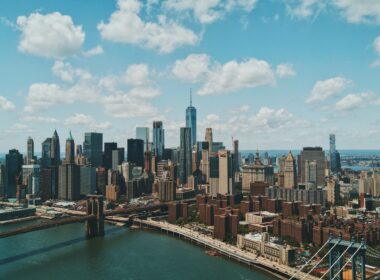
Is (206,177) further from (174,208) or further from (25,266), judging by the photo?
(25,266)

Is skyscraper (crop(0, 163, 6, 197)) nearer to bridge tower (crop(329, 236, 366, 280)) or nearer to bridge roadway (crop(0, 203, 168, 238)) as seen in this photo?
bridge roadway (crop(0, 203, 168, 238))

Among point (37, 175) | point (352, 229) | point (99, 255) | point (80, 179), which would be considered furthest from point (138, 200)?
point (352, 229)

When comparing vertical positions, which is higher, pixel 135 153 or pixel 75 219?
pixel 135 153

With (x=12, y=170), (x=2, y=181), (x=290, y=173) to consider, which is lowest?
(x=2, y=181)

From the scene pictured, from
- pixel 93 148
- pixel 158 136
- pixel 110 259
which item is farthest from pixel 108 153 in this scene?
pixel 110 259

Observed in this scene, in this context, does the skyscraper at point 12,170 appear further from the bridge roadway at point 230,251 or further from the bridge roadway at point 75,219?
the bridge roadway at point 230,251

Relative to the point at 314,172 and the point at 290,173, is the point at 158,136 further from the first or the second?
the point at 290,173
